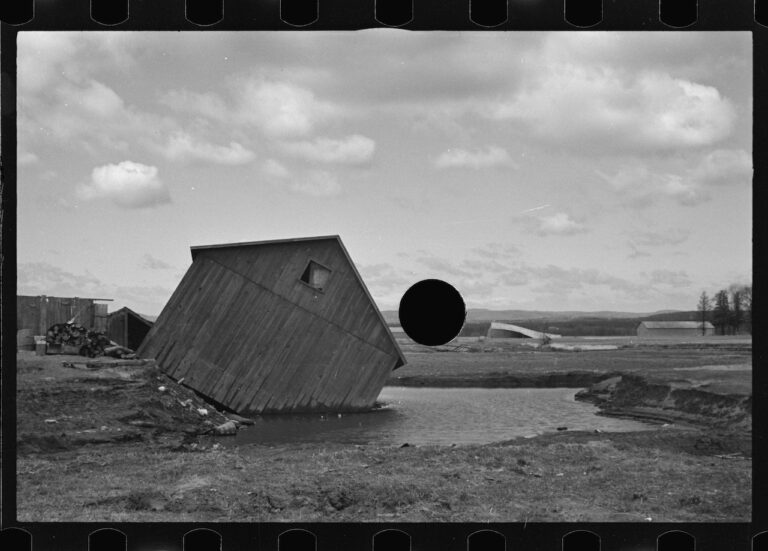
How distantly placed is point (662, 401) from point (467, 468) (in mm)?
2178

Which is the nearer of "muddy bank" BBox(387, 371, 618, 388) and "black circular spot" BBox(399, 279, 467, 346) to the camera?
"black circular spot" BBox(399, 279, 467, 346)

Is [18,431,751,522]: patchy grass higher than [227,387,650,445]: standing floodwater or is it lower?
lower

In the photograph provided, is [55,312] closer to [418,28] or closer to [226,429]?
[226,429]

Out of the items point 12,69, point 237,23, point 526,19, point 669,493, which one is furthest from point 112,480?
point 526,19

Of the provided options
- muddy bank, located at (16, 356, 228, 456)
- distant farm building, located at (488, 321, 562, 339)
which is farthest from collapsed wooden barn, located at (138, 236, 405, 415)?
distant farm building, located at (488, 321, 562, 339)

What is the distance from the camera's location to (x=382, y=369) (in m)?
6.65

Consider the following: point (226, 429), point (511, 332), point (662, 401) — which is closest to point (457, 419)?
point (511, 332)

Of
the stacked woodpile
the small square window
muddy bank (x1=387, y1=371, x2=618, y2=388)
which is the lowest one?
muddy bank (x1=387, y1=371, x2=618, y2=388)

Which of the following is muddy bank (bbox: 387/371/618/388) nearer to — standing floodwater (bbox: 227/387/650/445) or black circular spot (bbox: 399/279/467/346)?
standing floodwater (bbox: 227/387/650/445)

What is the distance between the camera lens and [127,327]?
7.74 meters

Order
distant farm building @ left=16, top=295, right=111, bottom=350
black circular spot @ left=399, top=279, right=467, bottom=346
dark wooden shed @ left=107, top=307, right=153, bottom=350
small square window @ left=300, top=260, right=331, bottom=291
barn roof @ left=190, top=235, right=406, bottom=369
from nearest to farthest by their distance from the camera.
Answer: black circular spot @ left=399, top=279, right=467, bottom=346 < barn roof @ left=190, top=235, right=406, bottom=369 < distant farm building @ left=16, top=295, right=111, bottom=350 < small square window @ left=300, top=260, right=331, bottom=291 < dark wooden shed @ left=107, top=307, right=153, bottom=350

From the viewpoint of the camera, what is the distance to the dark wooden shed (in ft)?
24.1

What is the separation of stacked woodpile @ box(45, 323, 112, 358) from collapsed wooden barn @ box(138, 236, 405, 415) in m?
0.64
